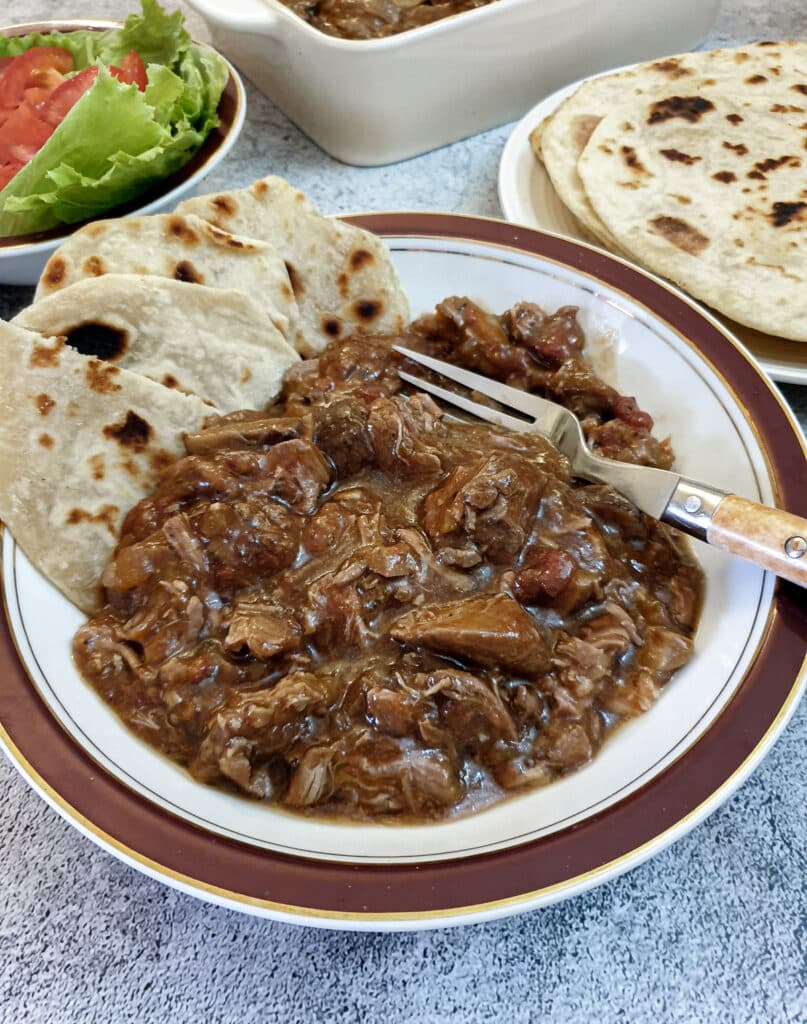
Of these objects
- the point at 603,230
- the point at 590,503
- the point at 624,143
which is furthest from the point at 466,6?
the point at 590,503

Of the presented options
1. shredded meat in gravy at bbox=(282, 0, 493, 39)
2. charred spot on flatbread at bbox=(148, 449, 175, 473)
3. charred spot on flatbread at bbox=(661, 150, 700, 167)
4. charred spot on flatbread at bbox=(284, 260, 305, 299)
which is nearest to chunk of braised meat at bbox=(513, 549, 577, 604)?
charred spot on flatbread at bbox=(148, 449, 175, 473)

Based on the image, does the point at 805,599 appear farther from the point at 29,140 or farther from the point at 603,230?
the point at 29,140

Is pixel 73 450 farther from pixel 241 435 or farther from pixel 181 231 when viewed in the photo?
pixel 181 231

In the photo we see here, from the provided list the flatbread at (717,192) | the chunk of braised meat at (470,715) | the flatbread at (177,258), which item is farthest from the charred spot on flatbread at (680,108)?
the chunk of braised meat at (470,715)

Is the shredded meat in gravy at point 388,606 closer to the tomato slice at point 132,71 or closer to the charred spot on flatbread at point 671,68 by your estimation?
the charred spot on flatbread at point 671,68

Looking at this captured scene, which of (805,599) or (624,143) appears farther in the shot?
(624,143)

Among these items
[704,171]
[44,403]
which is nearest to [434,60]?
[704,171]

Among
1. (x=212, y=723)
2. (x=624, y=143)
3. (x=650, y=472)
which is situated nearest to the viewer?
(x=212, y=723)
